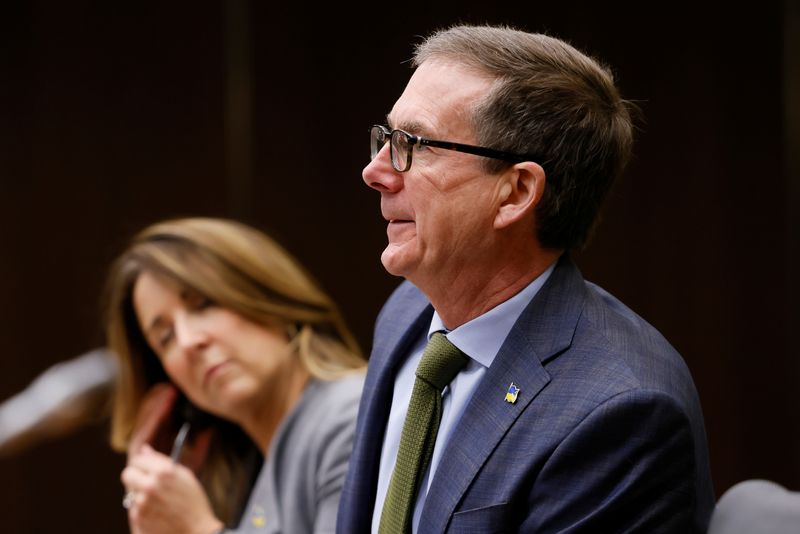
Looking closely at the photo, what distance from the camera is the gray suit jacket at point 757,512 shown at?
3.88 ft

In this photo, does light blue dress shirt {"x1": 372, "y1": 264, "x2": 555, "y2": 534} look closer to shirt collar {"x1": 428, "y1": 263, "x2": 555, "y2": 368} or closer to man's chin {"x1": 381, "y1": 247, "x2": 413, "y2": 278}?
shirt collar {"x1": 428, "y1": 263, "x2": 555, "y2": 368}

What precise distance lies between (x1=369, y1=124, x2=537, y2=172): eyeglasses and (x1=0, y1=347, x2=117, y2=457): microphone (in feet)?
4.13

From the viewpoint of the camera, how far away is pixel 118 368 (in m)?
2.31

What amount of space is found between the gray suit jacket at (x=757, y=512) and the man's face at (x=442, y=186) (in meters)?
0.42

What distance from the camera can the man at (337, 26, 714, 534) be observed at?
3.72 feet

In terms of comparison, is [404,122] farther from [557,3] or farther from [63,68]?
[63,68]

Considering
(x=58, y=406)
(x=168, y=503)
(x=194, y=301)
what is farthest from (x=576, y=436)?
(x=58, y=406)

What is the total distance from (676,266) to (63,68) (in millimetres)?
1978

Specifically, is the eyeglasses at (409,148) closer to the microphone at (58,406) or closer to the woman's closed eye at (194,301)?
the woman's closed eye at (194,301)

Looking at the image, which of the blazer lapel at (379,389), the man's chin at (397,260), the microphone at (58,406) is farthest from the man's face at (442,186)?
the microphone at (58,406)

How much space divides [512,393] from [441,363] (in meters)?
0.13

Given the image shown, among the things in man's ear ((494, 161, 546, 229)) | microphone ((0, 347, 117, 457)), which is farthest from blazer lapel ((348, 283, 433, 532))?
microphone ((0, 347, 117, 457))

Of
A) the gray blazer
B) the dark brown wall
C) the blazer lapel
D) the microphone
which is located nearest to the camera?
the blazer lapel

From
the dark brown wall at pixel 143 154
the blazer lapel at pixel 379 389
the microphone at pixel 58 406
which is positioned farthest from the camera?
the dark brown wall at pixel 143 154
